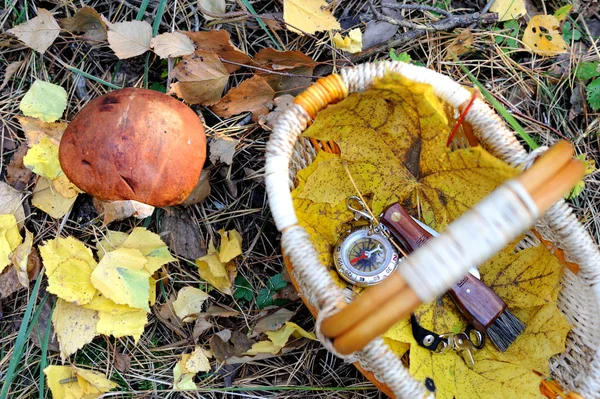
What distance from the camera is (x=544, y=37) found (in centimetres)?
208

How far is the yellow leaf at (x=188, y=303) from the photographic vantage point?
1959mm

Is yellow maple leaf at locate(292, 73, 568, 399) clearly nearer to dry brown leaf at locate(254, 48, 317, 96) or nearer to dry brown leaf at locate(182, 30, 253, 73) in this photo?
dry brown leaf at locate(254, 48, 317, 96)

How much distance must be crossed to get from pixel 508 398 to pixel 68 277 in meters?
1.60

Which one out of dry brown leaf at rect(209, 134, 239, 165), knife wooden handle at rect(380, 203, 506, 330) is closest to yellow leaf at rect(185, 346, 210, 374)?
dry brown leaf at rect(209, 134, 239, 165)

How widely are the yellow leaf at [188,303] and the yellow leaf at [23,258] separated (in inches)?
24.0

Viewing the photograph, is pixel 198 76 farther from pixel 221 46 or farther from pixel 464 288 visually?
pixel 464 288

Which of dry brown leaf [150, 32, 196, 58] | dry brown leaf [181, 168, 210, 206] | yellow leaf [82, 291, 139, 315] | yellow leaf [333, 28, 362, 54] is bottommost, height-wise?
yellow leaf [82, 291, 139, 315]

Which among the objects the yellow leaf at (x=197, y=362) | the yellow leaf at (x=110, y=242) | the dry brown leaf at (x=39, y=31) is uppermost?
the dry brown leaf at (x=39, y=31)

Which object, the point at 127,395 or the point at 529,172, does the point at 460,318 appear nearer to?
the point at 529,172

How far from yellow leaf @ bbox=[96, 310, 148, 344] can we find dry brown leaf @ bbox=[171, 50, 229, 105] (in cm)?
87

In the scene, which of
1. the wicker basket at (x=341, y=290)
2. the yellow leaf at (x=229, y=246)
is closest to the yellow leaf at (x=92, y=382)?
the yellow leaf at (x=229, y=246)

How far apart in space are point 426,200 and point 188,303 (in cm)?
102

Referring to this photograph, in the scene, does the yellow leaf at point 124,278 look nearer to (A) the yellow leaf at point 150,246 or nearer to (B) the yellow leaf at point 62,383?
(A) the yellow leaf at point 150,246

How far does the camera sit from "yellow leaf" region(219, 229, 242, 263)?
1903 millimetres
